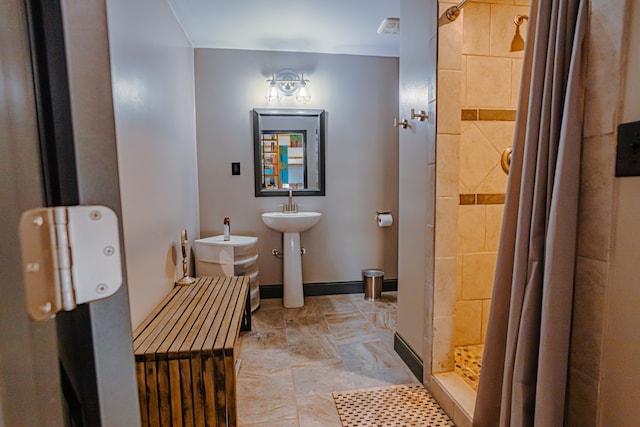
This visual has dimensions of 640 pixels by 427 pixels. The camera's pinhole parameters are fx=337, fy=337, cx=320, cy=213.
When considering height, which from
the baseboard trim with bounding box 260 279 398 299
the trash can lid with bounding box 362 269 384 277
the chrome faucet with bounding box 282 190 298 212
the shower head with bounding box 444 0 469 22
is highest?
the shower head with bounding box 444 0 469 22

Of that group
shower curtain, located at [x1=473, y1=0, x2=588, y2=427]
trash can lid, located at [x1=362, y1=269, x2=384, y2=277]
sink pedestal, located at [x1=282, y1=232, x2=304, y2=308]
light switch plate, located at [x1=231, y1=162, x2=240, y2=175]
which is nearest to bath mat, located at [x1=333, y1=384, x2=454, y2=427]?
shower curtain, located at [x1=473, y1=0, x2=588, y2=427]

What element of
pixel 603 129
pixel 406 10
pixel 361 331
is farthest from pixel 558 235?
pixel 361 331

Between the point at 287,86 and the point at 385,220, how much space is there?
62.2 inches

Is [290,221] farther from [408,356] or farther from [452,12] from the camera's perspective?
[452,12]

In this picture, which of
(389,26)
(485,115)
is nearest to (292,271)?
(485,115)

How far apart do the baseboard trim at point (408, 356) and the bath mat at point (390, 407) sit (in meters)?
0.09

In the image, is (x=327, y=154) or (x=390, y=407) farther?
(x=327, y=154)

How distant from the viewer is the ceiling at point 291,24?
7.79 feet

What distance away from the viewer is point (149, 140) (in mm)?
1773

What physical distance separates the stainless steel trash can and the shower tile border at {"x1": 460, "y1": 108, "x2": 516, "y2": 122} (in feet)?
5.81

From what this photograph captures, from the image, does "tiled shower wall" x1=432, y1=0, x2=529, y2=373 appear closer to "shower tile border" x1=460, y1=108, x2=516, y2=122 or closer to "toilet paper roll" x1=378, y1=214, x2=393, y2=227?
"shower tile border" x1=460, y1=108, x2=516, y2=122

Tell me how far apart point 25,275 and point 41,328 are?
0.05 meters

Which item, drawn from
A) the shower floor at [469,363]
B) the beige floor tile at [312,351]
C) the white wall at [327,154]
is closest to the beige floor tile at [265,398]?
the beige floor tile at [312,351]

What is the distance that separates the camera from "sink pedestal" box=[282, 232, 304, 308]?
3098 millimetres
